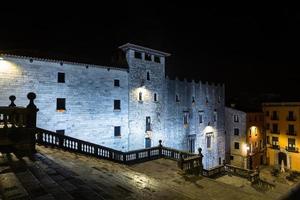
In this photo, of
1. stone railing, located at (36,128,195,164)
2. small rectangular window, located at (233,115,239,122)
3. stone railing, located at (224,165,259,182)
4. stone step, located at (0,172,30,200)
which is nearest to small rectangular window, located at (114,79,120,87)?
stone railing, located at (36,128,195,164)

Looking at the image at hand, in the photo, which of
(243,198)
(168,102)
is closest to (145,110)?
(168,102)

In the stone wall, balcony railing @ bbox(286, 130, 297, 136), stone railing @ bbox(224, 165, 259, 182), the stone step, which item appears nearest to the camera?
the stone step

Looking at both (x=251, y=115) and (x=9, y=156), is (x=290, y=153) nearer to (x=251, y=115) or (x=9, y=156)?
(x=251, y=115)

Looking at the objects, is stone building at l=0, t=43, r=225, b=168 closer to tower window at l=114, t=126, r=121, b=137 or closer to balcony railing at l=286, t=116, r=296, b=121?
tower window at l=114, t=126, r=121, b=137

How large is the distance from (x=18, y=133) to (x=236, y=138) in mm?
36682

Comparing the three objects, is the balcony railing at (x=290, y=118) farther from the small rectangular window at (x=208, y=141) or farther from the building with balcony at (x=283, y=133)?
the small rectangular window at (x=208, y=141)

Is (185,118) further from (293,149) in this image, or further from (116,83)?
(293,149)

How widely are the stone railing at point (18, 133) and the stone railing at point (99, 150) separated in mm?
2420

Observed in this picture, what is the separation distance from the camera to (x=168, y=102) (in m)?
29.7

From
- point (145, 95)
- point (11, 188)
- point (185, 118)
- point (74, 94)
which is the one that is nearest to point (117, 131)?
point (145, 95)

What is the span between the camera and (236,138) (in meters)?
37.6

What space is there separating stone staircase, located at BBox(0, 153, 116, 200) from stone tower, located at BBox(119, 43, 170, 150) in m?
18.5

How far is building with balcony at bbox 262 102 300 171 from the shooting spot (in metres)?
35.7

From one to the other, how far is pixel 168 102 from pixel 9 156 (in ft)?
77.5
